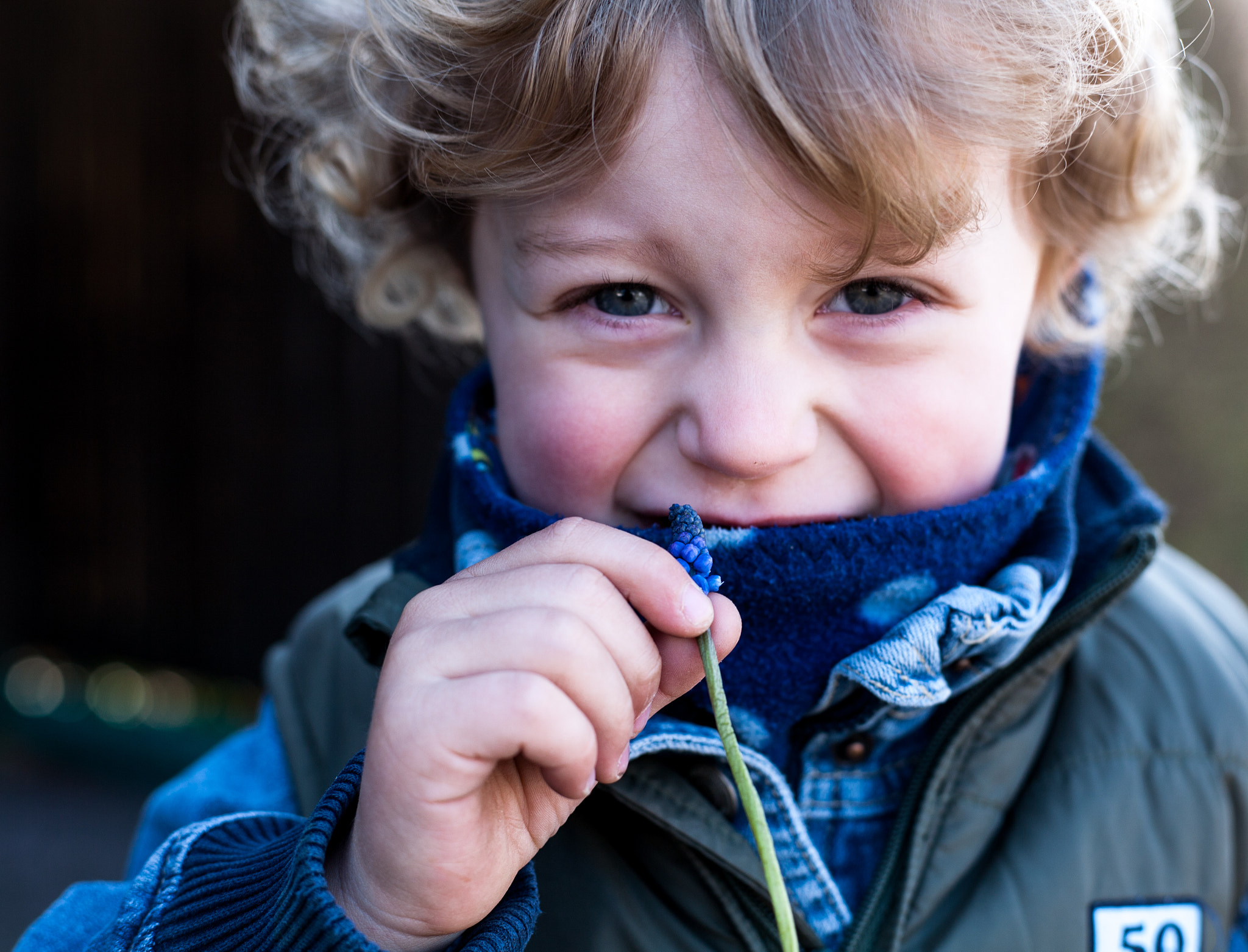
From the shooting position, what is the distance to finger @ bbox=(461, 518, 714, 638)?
82cm

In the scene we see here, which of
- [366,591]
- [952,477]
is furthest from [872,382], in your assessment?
[366,591]

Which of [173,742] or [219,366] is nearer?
[173,742]

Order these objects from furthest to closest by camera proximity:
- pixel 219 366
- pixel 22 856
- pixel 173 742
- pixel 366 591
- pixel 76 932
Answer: pixel 219 366, pixel 173 742, pixel 22 856, pixel 366 591, pixel 76 932

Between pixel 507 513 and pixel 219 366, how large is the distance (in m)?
3.02

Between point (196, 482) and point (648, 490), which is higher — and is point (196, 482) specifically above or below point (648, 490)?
below

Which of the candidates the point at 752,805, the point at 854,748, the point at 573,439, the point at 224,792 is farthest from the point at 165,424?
the point at 752,805

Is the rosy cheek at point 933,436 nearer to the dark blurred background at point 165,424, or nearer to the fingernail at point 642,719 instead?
the fingernail at point 642,719

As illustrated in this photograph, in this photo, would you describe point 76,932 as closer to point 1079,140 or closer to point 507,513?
point 507,513

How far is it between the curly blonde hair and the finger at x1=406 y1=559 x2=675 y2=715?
0.38 metres

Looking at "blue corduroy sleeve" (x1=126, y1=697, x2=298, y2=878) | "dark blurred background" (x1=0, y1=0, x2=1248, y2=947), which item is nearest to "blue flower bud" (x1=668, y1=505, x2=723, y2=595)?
"blue corduroy sleeve" (x1=126, y1=697, x2=298, y2=878)

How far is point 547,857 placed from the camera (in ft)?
3.68

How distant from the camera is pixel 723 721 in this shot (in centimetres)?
80

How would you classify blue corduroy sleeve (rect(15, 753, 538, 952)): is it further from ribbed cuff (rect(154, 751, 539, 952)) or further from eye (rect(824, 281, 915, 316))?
eye (rect(824, 281, 915, 316))

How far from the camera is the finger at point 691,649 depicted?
2.79 ft
